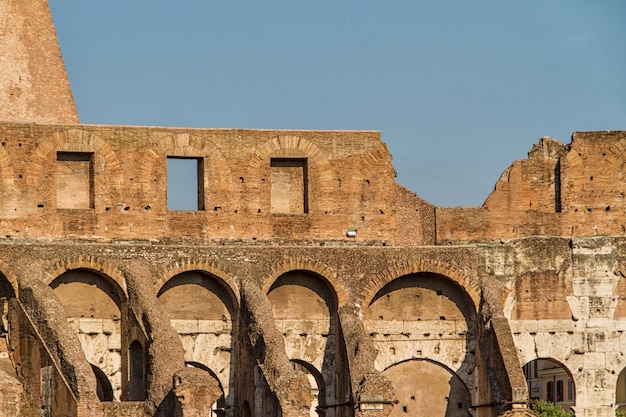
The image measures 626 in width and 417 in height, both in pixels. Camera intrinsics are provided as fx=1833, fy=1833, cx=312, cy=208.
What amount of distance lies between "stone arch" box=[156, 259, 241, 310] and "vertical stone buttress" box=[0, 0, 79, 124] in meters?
4.34

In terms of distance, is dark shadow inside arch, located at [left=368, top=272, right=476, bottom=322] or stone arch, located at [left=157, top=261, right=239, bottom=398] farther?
dark shadow inside arch, located at [left=368, top=272, right=476, bottom=322]

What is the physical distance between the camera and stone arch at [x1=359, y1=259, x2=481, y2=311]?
3653 centimetres

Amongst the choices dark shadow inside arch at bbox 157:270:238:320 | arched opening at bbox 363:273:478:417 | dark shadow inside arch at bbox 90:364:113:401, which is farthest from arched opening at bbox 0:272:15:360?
arched opening at bbox 363:273:478:417

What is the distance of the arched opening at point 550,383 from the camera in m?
55.5

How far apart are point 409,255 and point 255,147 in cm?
382

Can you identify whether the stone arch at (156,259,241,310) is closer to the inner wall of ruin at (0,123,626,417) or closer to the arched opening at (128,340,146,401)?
the inner wall of ruin at (0,123,626,417)

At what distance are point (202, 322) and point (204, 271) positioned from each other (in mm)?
1037

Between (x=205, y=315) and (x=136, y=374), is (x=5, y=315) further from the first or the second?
(x=205, y=315)

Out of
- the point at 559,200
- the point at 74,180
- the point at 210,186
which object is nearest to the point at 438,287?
the point at 559,200

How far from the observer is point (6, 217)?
3541 centimetres

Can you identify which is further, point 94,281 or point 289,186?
point 289,186

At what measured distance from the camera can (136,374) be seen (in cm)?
3459

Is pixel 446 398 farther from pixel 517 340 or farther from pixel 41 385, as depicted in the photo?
pixel 41 385

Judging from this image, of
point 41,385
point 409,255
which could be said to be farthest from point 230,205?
point 41,385
